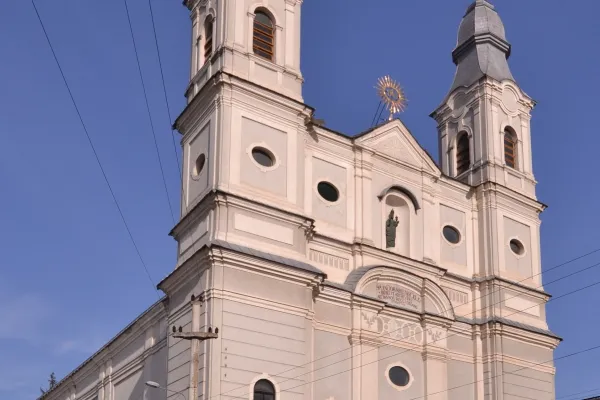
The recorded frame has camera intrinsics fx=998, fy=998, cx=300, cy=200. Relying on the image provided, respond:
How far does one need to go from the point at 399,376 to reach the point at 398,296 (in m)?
2.85

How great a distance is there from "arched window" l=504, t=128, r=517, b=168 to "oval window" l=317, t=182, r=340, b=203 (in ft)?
30.7

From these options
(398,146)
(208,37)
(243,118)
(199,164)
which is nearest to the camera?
(243,118)

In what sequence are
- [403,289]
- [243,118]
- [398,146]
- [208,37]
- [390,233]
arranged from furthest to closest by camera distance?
1. [398,146]
2. [208,37]
3. [390,233]
4. [403,289]
5. [243,118]

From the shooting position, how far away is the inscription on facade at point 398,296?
34.6m

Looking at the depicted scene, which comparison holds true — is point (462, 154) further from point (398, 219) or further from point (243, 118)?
point (243, 118)

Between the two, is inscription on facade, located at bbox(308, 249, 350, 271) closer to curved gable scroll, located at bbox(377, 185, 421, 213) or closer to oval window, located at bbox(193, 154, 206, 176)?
curved gable scroll, located at bbox(377, 185, 421, 213)

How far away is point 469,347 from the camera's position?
36094mm

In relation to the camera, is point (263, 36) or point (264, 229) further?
point (263, 36)

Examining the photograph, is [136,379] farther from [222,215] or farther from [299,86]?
[299,86]

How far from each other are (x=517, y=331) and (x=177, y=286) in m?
12.9

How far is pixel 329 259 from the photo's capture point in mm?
33781

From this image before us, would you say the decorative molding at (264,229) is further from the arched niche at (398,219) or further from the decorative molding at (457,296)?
the decorative molding at (457,296)

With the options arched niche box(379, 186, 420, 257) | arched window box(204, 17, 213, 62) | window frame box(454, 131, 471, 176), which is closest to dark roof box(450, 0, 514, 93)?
window frame box(454, 131, 471, 176)

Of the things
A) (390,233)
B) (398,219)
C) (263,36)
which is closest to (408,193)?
(398,219)
